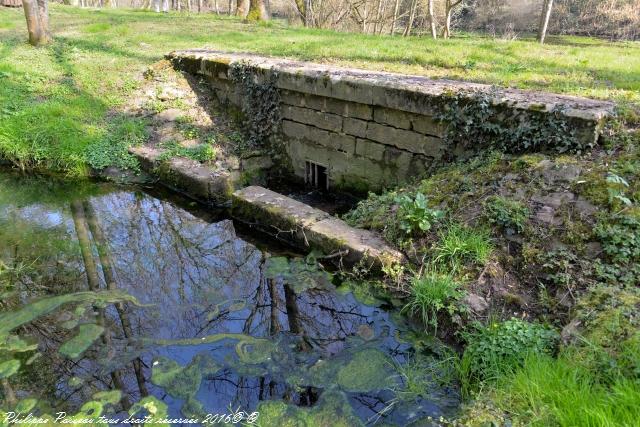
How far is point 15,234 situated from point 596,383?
568 cm

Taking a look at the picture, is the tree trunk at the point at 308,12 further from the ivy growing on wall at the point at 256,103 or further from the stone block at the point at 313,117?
the stone block at the point at 313,117

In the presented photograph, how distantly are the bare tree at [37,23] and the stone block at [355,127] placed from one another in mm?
7287

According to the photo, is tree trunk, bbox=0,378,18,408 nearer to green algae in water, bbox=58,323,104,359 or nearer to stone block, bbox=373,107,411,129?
green algae in water, bbox=58,323,104,359

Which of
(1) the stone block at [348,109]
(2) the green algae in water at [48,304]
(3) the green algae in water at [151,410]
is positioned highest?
(1) the stone block at [348,109]

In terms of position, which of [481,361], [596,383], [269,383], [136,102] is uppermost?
[136,102]

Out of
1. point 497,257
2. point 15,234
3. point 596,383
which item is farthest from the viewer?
point 15,234

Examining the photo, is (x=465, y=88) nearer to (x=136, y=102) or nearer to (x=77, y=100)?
(x=136, y=102)

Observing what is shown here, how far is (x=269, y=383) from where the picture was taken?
3.18m

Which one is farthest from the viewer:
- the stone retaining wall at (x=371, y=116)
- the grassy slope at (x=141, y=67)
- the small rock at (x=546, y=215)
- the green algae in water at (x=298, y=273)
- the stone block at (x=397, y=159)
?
the grassy slope at (x=141, y=67)

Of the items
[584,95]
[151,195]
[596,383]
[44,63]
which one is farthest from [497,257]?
[44,63]

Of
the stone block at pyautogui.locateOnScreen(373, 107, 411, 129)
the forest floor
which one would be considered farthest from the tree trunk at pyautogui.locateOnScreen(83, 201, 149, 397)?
the stone block at pyautogui.locateOnScreen(373, 107, 411, 129)

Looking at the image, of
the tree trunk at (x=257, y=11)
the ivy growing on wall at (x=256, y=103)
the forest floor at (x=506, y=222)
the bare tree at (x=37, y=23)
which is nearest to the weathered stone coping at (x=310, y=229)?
the forest floor at (x=506, y=222)

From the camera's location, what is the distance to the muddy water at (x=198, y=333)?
300cm

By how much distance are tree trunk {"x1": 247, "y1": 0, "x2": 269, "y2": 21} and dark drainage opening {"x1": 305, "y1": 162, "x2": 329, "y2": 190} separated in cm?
906
